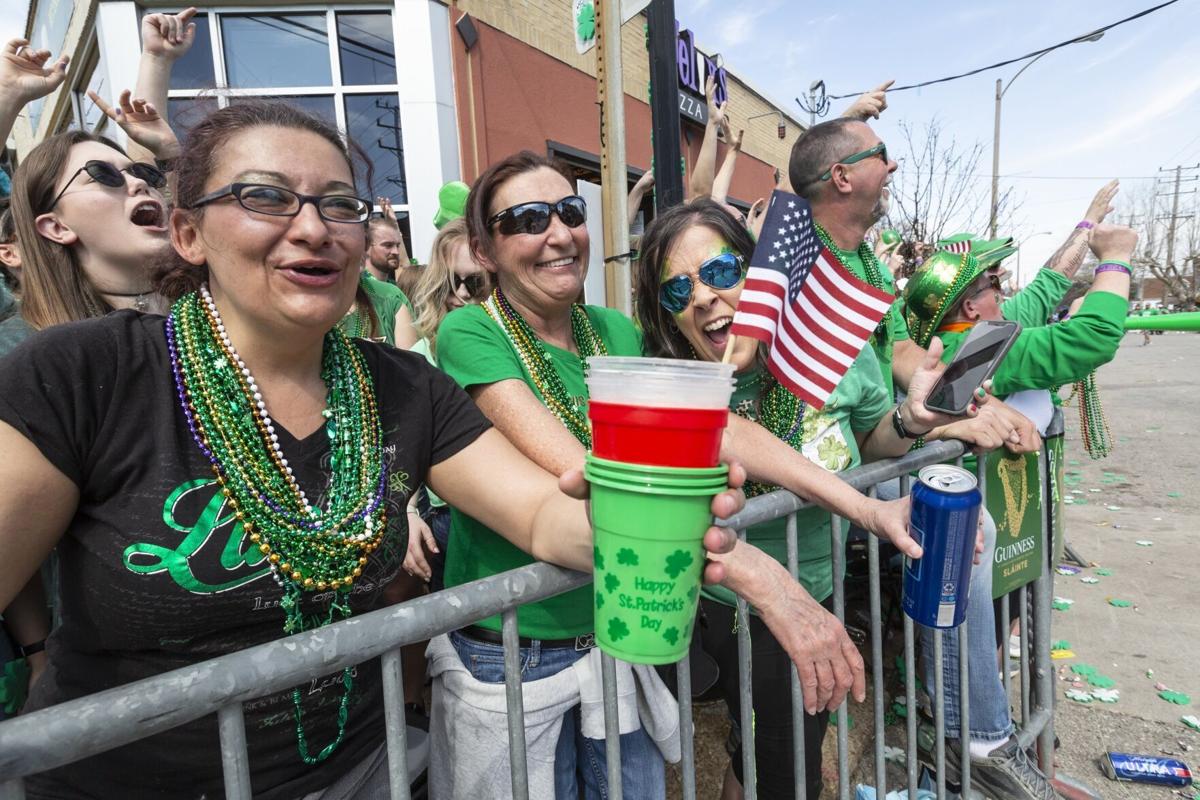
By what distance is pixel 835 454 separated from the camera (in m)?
2.20

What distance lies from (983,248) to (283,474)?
324cm

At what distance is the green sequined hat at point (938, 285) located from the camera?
310 centimetres

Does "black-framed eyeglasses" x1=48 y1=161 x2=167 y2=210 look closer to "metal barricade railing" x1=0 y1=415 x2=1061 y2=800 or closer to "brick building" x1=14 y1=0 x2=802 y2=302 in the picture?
"metal barricade railing" x1=0 y1=415 x2=1061 y2=800

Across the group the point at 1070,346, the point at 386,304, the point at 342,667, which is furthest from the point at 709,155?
the point at 342,667

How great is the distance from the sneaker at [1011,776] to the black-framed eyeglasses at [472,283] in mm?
2673

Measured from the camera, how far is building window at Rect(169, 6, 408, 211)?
311 inches

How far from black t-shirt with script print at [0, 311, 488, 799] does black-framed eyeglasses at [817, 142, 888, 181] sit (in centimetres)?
277

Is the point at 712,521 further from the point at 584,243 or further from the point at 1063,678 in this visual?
the point at 1063,678

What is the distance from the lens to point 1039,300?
347cm

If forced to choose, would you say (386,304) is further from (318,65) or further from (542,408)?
(318,65)

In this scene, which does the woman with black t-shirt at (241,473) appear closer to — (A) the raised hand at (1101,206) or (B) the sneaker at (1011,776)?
(B) the sneaker at (1011,776)

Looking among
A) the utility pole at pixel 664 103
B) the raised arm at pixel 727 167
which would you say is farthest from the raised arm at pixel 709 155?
the utility pole at pixel 664 103

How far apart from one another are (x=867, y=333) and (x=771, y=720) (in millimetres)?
1209

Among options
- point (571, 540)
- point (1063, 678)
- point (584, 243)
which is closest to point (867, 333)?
point (584, 243)
